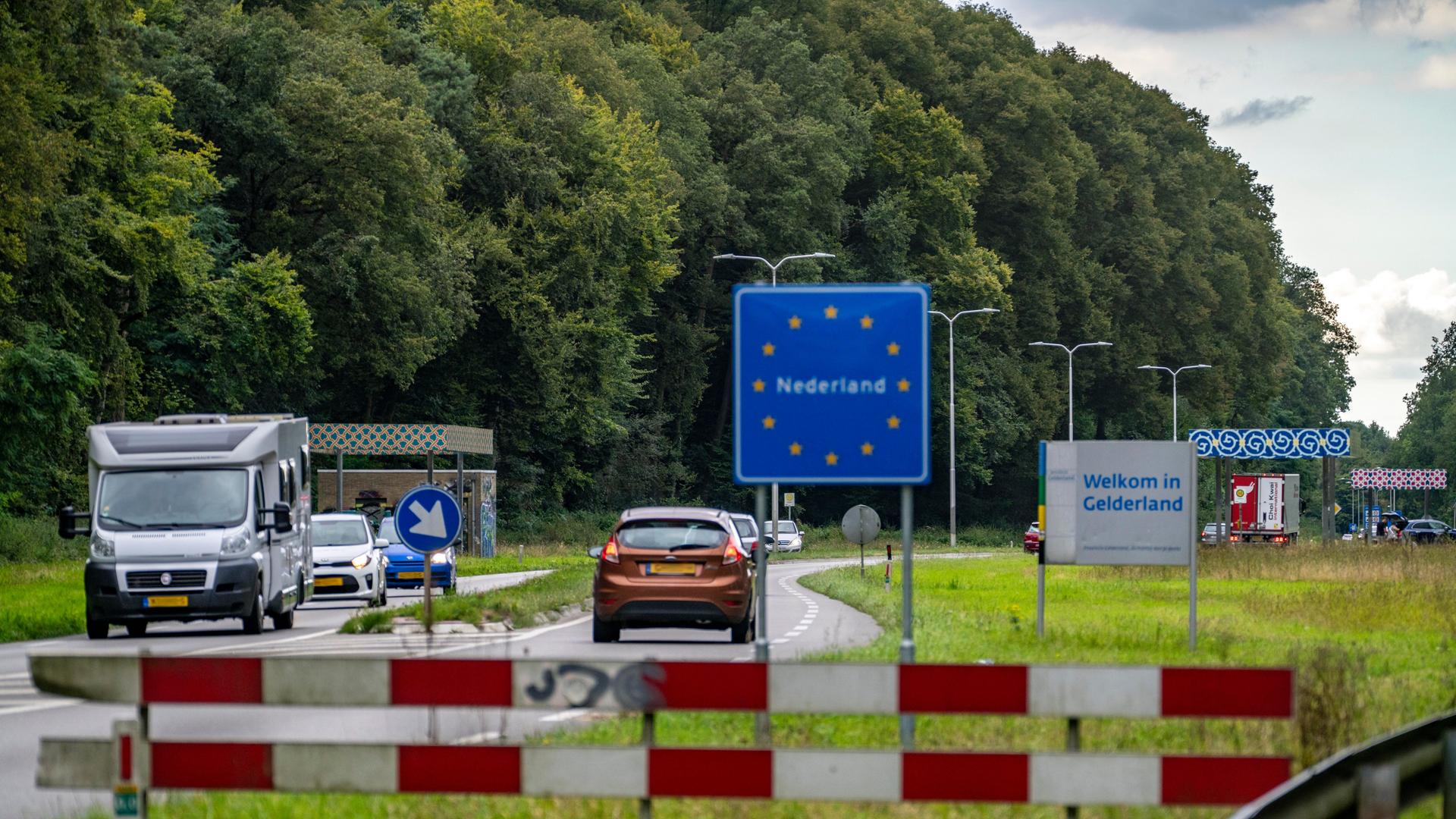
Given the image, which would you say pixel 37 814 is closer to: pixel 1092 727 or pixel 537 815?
pixel 537 815

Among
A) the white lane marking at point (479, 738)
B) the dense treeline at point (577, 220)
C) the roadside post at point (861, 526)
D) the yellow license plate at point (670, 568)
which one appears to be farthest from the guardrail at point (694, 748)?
the dense treeline at point (577, 220)

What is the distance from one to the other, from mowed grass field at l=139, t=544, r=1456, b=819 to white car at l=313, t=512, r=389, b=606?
8.20 metres

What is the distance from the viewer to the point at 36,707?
16.4 meters

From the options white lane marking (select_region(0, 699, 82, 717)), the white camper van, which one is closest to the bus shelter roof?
the white camper van

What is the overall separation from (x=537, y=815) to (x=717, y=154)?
74.3m

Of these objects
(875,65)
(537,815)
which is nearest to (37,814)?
(537,815)

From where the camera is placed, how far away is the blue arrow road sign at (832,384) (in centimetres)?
1105

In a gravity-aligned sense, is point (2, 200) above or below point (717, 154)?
below

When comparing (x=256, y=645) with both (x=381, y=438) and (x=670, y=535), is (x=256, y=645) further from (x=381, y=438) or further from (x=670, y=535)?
(x=381, y=438)

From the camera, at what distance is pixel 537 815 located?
351 inches

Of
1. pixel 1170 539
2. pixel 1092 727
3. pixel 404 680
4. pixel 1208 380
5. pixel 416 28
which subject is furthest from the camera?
pixel 1208 380

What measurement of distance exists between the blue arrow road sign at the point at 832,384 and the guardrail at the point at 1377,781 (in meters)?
3.28

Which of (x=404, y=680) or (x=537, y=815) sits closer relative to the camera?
(x=404, y=680)

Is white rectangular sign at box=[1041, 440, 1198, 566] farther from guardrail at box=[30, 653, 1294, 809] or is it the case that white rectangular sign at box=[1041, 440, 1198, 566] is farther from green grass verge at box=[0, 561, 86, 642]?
guardrail at box=[30, 653, 1294, 809]
